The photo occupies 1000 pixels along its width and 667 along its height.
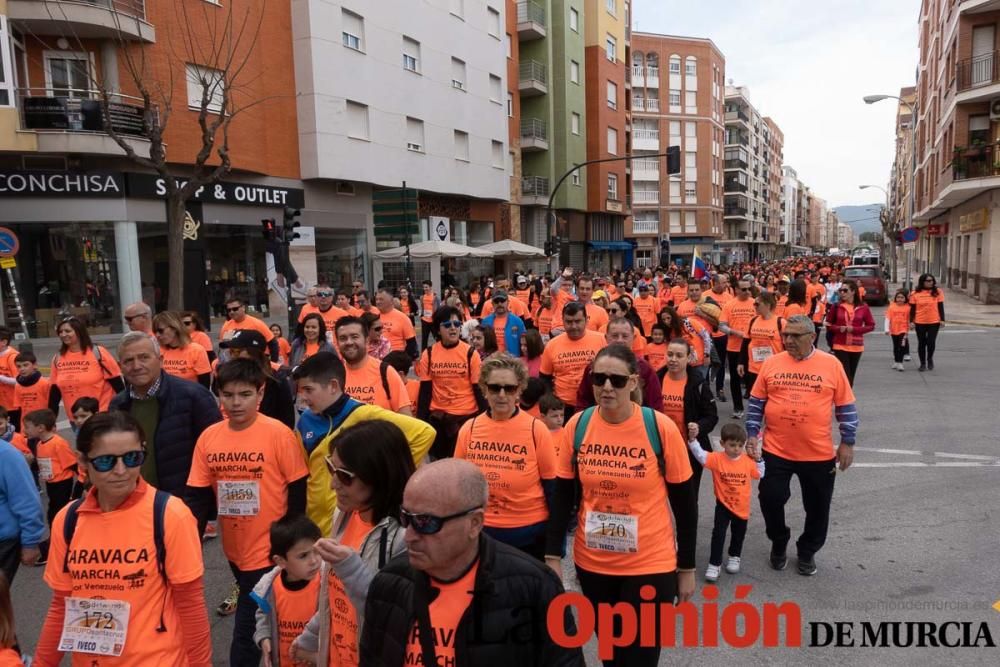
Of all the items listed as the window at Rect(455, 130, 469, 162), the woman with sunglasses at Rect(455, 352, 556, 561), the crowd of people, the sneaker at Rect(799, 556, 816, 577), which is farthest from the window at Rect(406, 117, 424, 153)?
the woman with sunglasses at Rect(455, 352, 556, 561)

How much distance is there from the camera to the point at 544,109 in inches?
1491

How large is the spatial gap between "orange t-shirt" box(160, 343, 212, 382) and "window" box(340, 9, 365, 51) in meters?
20.9

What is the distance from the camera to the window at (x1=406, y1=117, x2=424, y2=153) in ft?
90.4

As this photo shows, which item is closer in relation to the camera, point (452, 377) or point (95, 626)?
point (95, 626)

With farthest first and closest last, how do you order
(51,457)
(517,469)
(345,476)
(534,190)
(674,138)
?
(674,138) < (534,190) < (51,457) < (517,469) < (345,476)

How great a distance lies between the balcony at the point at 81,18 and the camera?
17641 mm

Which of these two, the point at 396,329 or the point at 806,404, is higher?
the point at 396,329

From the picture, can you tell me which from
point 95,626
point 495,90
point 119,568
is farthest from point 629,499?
point 495,90

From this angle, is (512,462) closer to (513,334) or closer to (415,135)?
(513,334)

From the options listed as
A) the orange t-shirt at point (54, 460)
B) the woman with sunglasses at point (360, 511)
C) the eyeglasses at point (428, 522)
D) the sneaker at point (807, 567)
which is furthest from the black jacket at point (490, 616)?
the orange t-shirt at point (54, 460)

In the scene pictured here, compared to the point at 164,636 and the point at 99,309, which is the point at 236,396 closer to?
the point at 164,636

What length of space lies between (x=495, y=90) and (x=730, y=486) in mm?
31224

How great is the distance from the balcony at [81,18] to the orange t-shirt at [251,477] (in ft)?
60.2

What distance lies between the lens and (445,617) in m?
1.87
